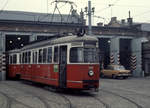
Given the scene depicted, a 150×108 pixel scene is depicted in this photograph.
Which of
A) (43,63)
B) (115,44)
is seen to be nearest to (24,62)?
(43,63)

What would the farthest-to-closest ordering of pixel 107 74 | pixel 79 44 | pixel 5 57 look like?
pixel 107 74 < pixel 5 57 < pixel 79 44

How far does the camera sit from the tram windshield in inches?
533

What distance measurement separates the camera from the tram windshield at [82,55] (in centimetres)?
1353

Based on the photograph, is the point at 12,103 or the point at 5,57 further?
the point at 5,57

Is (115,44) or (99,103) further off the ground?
(115,44)

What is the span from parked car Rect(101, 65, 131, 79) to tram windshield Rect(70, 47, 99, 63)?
1807 cm

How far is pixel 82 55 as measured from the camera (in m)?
13.5

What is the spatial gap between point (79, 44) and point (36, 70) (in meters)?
5.07

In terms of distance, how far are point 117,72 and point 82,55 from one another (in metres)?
18.5

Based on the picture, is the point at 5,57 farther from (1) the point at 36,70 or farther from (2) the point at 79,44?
(2) the point at 79,44

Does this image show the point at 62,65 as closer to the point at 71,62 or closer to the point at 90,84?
the point at 71,62

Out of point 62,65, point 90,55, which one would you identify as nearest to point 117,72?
point 62,65

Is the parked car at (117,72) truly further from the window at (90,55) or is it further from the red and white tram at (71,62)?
the window at (90,55)

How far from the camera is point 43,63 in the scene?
16.4 meters
